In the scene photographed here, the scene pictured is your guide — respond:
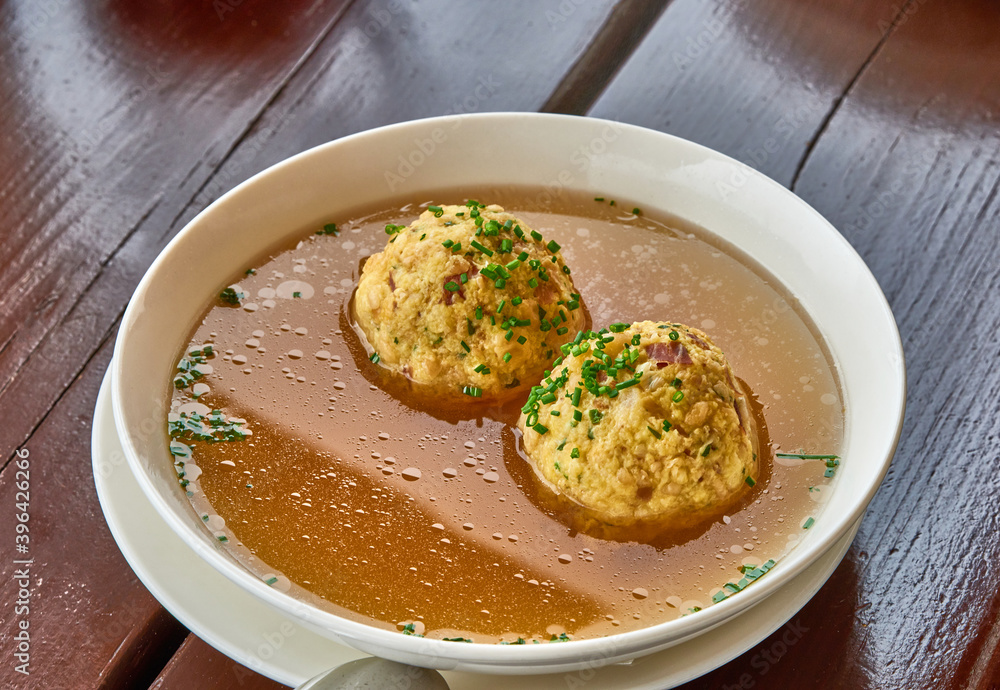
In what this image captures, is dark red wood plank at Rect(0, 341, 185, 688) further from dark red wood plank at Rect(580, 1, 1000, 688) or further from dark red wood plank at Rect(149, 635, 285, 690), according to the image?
dark red wood plank at Rect(580, 1, 1000, 688)

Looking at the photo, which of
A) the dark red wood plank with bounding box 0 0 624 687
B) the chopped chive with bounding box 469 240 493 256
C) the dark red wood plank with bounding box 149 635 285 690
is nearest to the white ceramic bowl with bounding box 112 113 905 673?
the dark red wood plank with bounding box 149 635 285 690

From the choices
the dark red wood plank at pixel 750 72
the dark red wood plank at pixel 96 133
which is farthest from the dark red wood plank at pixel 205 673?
the dark red wood plank at pixel 750 72

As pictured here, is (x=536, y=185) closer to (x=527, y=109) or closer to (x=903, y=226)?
(x=527, y=109)

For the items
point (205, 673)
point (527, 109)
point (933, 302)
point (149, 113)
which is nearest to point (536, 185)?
point (527, 109)

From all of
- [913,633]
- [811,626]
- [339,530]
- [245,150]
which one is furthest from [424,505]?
[245,150]

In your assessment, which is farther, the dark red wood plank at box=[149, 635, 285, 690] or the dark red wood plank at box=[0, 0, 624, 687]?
the dark red wood plank at box=[0, 0, 624, 687]

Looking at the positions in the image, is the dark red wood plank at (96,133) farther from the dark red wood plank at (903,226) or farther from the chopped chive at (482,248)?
the dark red wood plank at (903,226)
